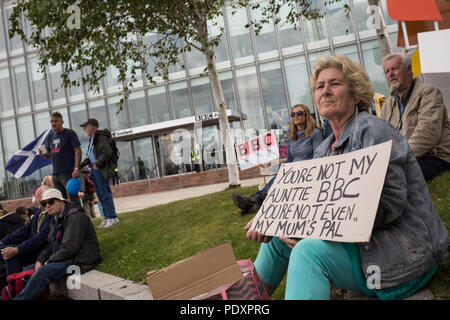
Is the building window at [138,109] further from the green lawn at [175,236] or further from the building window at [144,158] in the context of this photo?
the green lawn at [175,236]

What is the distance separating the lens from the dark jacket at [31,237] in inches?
205

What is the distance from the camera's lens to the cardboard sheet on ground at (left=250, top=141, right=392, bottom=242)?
162 centimetres

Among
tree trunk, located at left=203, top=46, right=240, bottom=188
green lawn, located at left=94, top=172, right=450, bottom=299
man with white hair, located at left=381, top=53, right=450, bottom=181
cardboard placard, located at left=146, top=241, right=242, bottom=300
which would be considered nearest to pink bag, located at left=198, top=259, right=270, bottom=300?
cardboard placard, located at left=146, top=241, right=242, bottom=300

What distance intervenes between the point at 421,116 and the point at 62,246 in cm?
419

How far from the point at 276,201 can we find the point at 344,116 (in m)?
0.60

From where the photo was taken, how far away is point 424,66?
3199mm

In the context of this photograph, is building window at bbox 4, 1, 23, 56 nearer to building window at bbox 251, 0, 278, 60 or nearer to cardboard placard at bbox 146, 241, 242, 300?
building window at bbox 251, 0, 278, 60

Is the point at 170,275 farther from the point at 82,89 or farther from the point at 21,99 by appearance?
the point at 21,99

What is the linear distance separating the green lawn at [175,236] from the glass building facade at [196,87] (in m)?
13.3

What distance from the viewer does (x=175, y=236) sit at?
5.74m

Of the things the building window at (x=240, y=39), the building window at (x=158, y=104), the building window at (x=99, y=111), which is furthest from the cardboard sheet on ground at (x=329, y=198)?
the building window at (x=99, y=111)

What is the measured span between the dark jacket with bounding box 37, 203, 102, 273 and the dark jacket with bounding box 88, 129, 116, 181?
72.3 inches
